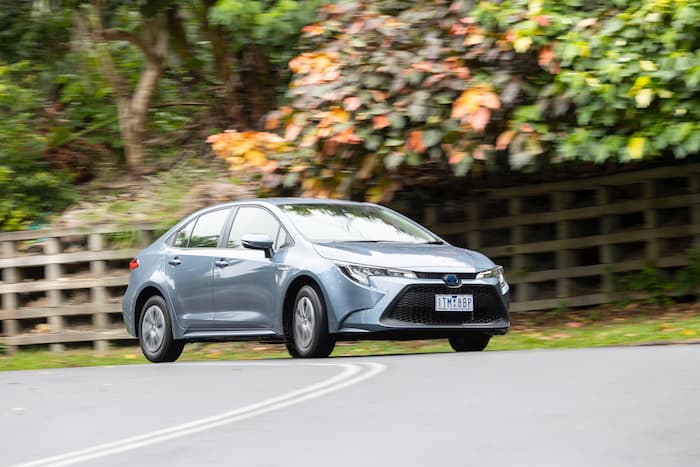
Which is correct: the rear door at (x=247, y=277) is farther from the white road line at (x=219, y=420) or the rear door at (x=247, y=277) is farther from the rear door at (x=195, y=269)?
the white road line at (x=219, y=420)

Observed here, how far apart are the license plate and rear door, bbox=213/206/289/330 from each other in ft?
4.71

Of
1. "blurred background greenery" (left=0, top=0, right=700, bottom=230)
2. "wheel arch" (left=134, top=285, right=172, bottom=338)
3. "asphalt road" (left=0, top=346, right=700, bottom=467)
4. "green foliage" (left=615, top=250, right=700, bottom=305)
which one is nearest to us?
"asphalt road" (left=0, top=346, right=700, bottom=467)

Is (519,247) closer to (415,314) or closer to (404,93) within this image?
(404,93)

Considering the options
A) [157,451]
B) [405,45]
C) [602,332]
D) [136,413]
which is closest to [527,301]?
[602,332]

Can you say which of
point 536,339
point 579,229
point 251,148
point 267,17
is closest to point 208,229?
point 251,148

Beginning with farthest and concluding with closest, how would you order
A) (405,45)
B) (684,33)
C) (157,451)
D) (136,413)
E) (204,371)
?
(405,45) → (684,33) → (204,371) → (136,413) → (157,451)

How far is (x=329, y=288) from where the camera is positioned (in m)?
11.0

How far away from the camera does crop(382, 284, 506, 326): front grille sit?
11039mm

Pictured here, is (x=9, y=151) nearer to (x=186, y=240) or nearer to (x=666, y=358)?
(x=186, y=240)

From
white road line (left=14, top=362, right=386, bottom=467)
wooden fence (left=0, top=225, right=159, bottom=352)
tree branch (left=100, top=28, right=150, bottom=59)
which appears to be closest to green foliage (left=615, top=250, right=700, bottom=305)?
wooden fence (left=0, top=225, right=159, bottom=352)

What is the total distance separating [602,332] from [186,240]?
177 inches

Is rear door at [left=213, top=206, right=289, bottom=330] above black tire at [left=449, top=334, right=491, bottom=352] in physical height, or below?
above

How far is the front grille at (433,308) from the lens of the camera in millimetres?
11039

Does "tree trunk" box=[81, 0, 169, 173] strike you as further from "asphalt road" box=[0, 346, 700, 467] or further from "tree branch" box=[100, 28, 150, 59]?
"asphalt road" box=[0, 346, 700, 467]
